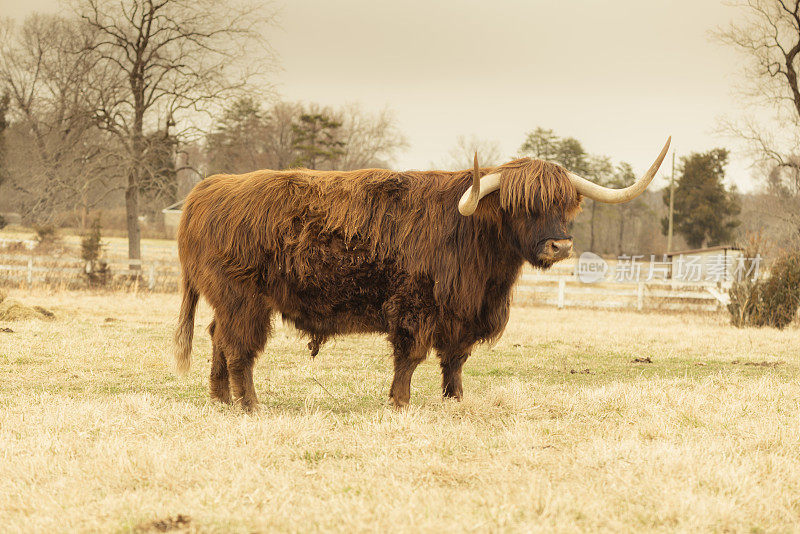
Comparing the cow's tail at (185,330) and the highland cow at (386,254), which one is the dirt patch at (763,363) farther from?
the cow's tail at (185,330)

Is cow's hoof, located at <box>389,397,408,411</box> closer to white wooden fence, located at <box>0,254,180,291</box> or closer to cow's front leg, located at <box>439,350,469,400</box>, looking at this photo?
cow's front leg, located at <box>439,350,469,400</box>

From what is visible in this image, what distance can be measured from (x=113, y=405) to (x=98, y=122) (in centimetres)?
1776

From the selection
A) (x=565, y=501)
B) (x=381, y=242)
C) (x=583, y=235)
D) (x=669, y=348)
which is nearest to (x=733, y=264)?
(x=669, y=348)

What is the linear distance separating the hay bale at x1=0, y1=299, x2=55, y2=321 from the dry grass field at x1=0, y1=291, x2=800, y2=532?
10.4 feet

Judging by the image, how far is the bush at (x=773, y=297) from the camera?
564 inches

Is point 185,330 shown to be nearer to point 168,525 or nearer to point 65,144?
point 168,525

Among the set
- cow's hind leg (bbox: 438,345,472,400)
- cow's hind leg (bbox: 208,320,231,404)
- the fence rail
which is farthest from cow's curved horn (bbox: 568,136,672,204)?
the fence rail

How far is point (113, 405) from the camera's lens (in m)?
5.70

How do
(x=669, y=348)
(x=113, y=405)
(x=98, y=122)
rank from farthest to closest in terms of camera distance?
(x=98, y=122)
(x=669, y=348)
(x=113, y=405)

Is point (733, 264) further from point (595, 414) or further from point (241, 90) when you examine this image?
point (595, 414)

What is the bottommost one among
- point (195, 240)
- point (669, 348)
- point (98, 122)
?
point (669, 348)

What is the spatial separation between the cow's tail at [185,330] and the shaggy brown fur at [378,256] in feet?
1.64

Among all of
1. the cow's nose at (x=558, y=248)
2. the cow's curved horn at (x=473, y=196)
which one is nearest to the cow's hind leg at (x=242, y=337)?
the cow's curved horn at (x=473, y=196)

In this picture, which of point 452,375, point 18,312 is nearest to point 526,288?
point 18,312
